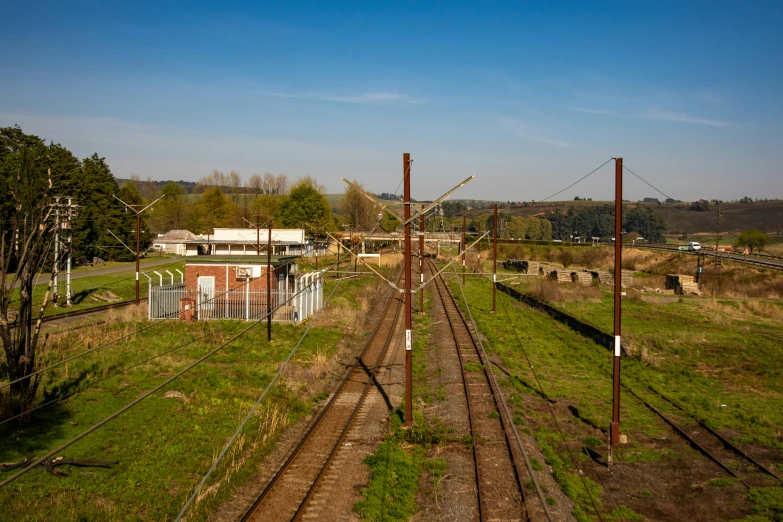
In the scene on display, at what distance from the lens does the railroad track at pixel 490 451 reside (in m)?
9.20

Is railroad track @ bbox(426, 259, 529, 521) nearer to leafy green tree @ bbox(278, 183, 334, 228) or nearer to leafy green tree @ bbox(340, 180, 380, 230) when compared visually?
leafy green tree @ bbox(278, 183, 334, 228)

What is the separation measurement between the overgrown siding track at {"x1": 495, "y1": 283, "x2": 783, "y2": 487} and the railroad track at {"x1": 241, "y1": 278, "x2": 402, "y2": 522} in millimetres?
7477

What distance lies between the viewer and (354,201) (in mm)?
101125

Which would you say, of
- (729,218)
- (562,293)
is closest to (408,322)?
(562,293)

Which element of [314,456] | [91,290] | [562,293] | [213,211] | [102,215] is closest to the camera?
[314,456]

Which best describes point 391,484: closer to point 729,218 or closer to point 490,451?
point 490,451

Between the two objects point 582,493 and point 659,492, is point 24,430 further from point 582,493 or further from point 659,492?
point 659,492

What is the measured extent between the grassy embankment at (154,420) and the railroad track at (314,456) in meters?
0.63

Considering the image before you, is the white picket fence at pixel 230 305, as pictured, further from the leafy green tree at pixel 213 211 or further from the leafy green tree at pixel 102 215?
the leafy green tree at pixel 213 211

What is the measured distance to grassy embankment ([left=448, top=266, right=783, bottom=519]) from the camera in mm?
12492

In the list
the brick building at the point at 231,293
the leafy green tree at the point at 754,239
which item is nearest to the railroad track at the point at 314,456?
the brick building at the point at 231,293

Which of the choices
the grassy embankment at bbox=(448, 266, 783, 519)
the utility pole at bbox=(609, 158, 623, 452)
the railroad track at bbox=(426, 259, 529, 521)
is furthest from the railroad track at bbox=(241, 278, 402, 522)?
the utility pole at bbox=(609, 158, 623, 452)

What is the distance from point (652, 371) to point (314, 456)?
40.9 feet

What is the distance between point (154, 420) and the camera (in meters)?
13.1
